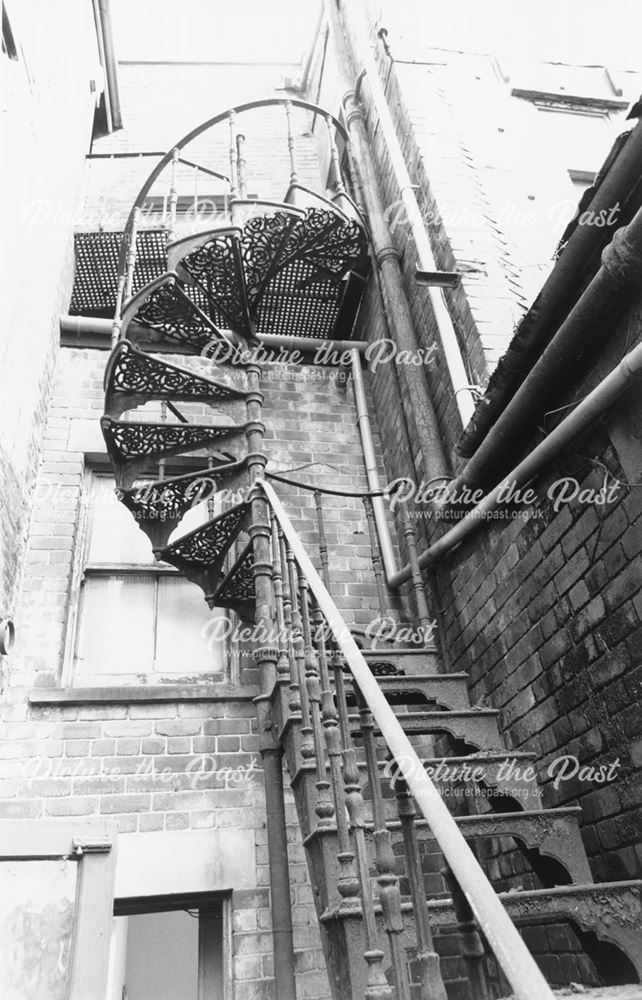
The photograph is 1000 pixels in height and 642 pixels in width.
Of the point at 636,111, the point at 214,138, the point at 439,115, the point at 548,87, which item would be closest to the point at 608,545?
the point at 636,111

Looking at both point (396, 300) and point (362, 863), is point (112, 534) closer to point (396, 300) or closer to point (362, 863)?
point (396, 300)

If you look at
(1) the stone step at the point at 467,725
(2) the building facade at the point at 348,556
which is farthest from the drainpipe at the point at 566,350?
(1) the stone step at the point at 467,725

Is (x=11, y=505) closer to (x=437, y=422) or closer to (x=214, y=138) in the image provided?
(x=437, y=422)

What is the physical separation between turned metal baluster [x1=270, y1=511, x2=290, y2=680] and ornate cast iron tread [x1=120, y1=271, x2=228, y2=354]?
150 cm

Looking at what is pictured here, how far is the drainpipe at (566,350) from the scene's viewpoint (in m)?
2.29

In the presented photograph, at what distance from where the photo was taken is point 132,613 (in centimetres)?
432

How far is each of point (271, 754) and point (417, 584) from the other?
3.86ft

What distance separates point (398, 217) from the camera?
5145mm

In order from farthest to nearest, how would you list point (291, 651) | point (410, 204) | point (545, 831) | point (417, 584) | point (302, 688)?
1. point (410, 204)
2. point (417, 584)
3. point (291, 651)
4. point (302, 688)
5. point (545, 831)

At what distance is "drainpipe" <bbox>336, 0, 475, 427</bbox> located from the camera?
12.9 ft

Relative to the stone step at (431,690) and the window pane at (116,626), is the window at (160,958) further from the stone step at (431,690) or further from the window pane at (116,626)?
the stone step at (431,690)

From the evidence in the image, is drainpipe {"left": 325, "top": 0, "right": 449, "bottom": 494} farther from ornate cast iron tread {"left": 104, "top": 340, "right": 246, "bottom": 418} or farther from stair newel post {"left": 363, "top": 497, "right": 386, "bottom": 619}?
ornate cast iron tread {"left": 104, "top": 340, "right": 246, "bottom": 418}

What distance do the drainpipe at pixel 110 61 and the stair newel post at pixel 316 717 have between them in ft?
20.9

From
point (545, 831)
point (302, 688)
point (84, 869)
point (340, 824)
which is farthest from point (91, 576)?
point (545, 831)
